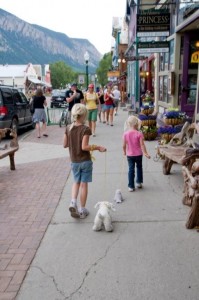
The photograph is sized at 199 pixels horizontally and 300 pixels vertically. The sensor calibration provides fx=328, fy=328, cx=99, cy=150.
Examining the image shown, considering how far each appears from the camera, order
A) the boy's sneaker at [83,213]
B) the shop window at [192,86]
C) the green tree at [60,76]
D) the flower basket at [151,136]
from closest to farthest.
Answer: the boy's sneaker at [83,213], the flower basket at [151,136], the shop window at [192,86], the green tree at [60,76]

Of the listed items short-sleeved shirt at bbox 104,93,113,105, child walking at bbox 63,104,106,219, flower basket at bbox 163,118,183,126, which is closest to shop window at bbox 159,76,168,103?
short-sleeved shirt at bbox 104,93,113,105

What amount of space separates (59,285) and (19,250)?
2.83ft

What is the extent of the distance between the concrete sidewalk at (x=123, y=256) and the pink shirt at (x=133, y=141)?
697 millimetres

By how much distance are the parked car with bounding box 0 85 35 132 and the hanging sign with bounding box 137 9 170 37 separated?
5.16 meters

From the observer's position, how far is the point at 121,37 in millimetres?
43781

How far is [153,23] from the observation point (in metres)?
11.1

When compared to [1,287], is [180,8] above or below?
above

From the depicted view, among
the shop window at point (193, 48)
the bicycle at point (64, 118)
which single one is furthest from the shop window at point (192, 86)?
the bicycle at point (64, 118)

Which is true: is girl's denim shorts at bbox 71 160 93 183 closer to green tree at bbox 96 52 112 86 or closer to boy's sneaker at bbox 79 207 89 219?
boy's sneaker at bbox 79 207 89 219

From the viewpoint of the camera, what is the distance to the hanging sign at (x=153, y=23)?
1104 centimetres

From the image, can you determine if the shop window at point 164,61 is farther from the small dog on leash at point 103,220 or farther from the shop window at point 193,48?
the small dog on leash at point 103,220

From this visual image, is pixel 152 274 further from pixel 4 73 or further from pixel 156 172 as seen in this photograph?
pixel 4 73

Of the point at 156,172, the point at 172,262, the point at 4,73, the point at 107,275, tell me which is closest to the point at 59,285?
the point at 107,275

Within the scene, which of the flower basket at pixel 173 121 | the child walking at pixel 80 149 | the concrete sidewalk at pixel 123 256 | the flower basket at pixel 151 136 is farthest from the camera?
the flower basket at pixel 151 136
